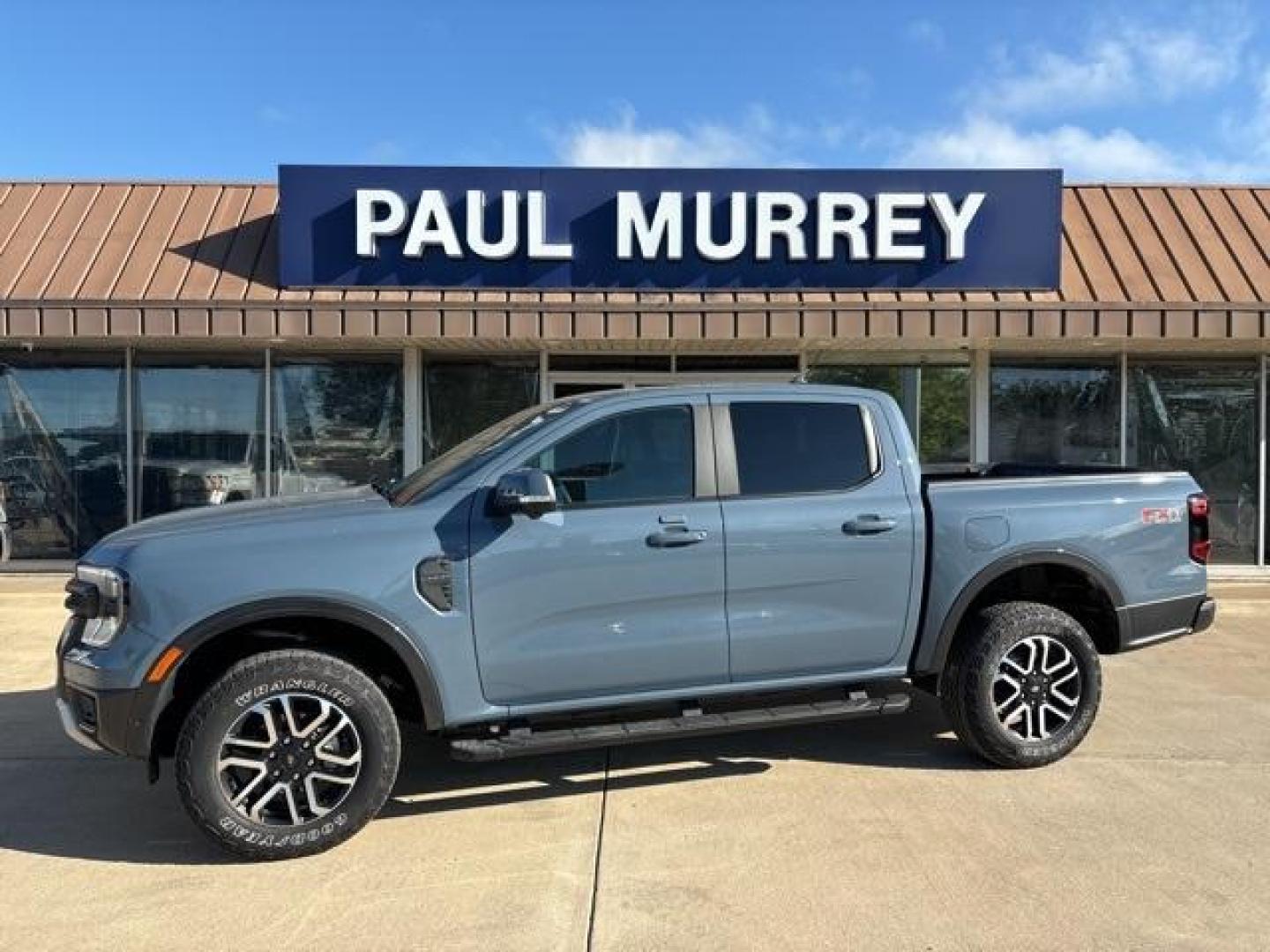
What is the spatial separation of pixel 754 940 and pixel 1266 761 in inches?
128

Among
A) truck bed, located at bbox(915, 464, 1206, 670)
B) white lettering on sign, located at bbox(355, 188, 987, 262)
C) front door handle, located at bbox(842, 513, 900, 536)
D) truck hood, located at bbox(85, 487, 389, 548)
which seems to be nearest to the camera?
truck hood, located at bbox(85, 487, 389, 548)

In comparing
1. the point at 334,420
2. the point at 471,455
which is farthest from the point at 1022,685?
the point at 334,420

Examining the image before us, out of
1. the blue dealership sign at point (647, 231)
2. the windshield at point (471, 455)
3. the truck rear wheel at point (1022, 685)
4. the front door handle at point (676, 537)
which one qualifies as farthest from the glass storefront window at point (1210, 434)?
the windshield at point (471, 455)

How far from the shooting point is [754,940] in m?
3.27

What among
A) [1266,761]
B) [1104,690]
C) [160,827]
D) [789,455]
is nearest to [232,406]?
[160,827]

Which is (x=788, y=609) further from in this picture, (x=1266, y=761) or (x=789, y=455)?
(x=1266, y=761)

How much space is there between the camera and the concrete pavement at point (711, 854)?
3359 millimetres

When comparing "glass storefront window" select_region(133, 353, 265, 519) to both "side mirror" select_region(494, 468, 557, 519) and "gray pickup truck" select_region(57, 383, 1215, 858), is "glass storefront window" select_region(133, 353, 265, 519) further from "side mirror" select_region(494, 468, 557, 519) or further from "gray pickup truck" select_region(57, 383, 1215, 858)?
"side mirror" select_region(494, 468, 557, 519)

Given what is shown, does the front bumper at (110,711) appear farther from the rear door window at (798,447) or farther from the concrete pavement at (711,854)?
the rear door window at (798,447)

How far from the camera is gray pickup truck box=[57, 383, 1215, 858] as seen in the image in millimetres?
3896

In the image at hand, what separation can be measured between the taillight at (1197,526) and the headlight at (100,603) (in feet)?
16.3

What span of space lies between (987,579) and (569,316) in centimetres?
522

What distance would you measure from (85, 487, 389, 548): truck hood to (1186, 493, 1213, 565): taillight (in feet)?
13.1

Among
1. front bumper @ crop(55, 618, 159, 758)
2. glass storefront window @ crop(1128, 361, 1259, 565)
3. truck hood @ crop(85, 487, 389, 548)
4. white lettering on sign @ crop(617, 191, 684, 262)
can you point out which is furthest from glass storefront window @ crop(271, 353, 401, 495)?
glass storefront window @ crop(1128, 361, 1259, 565)
